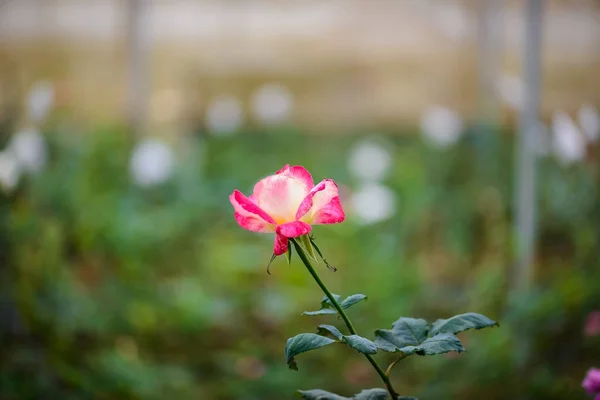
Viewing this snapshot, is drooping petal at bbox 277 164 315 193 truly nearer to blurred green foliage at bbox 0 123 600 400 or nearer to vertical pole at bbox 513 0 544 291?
blurred green foliage at bbox 0 123 600 400

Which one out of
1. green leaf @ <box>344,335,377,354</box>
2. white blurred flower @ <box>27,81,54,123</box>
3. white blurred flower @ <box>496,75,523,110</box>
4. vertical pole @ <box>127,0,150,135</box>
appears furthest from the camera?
vertical pole @ <box>127,0,150,135</box>

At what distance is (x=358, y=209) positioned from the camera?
6.12ft

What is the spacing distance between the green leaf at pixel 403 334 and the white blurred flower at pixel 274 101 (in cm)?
162

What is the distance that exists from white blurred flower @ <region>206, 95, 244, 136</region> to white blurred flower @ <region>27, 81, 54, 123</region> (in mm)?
537

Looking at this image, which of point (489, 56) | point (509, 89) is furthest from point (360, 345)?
point (489, 56)

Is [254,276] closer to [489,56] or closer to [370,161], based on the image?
[370,161]

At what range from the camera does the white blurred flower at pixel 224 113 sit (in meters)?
2.11

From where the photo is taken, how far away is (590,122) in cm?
163

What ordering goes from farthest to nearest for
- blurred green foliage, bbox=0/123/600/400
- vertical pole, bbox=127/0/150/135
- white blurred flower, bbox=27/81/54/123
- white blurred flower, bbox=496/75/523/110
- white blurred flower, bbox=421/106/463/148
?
white blurred flower, bbox=421/106/463/148 → vertical pole, bbox=127/0/150/135 → white blurred flower, bbox=496/75/523/110 → white blurred flower, bbox=27/81/54/123 → blurred green foliage, bbox=0/123/600/400

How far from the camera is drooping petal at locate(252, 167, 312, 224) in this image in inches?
17.3

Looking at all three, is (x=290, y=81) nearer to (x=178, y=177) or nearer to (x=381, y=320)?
(x=178, y=177)

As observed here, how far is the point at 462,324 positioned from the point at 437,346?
0.05 meters

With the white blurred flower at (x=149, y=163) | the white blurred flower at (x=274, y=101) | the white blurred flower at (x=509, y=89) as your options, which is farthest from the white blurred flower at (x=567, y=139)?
the white blurred flower at (x=149, y=163)

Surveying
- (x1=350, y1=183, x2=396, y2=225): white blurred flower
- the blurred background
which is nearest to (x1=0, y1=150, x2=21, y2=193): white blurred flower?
the blurred background
